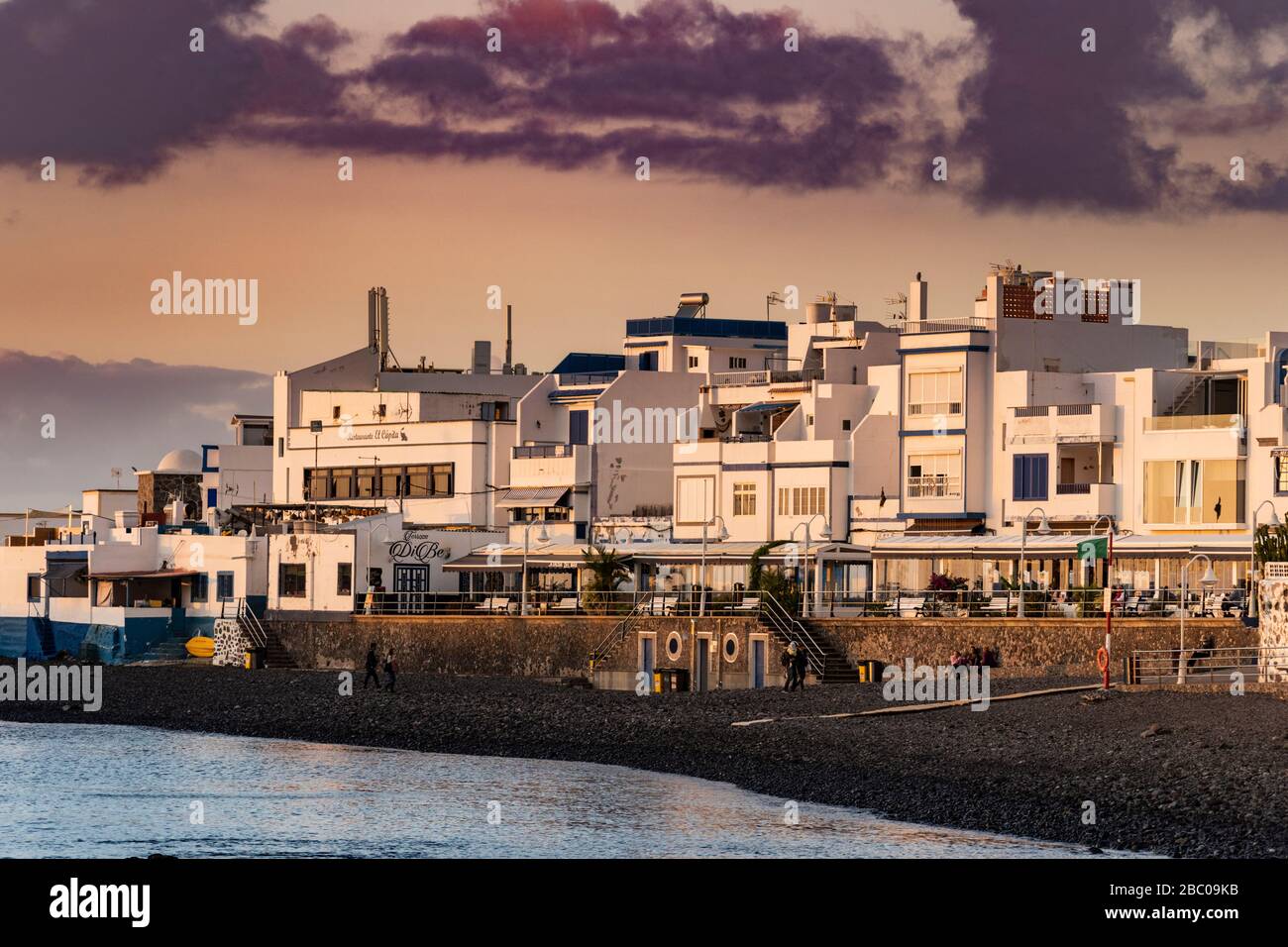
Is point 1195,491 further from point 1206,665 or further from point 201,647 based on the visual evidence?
point 201,647

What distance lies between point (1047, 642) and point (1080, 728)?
14.3m

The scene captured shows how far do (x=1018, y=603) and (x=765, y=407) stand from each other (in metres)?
24.6

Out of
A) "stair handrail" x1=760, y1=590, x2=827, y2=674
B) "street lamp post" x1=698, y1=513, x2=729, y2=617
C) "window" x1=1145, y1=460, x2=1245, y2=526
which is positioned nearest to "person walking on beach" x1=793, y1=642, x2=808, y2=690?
"stair handrail" x1=760, y1=590, x2=827, y2=674

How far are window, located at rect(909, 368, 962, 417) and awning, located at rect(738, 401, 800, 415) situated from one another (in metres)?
8.07

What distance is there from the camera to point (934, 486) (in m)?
77.3

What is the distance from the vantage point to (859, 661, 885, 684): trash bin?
62.9 metres

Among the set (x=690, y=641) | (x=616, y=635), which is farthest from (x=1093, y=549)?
(x=616, y=635)

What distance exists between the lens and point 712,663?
6788 centimetres

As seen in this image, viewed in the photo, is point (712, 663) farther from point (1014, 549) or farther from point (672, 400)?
point (672, 400)

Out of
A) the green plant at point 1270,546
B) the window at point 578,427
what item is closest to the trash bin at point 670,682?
the green plant at point 1270,546

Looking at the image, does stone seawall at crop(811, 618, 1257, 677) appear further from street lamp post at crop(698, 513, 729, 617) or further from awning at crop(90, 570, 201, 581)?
awning at crop(90, 570, 201, 581)

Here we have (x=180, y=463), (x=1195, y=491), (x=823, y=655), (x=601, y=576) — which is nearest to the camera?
(x=823, y=655)

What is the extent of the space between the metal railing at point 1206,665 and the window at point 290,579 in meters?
38.3

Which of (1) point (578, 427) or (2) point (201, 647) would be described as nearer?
(2) point (201, 647)
